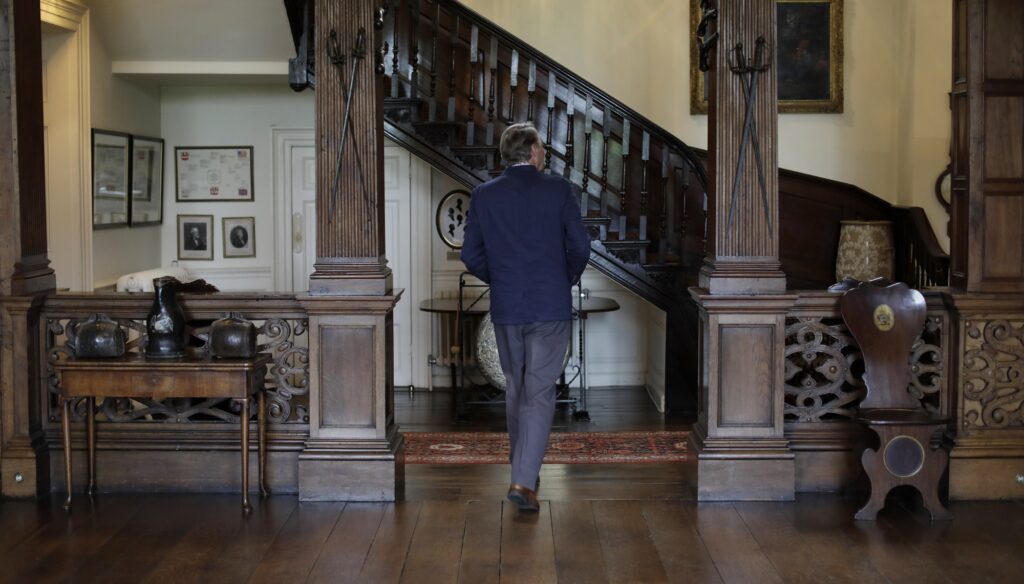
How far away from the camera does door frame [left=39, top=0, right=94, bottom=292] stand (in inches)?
316

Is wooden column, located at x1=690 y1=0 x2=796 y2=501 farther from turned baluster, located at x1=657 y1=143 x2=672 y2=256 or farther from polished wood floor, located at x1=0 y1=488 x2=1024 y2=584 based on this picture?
turned baluster, located at x1=657 y1=143 x2=672 y2=256

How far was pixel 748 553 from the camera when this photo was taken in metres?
4.75

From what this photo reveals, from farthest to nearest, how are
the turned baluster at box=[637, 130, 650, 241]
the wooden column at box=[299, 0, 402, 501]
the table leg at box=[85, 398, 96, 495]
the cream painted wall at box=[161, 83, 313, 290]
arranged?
the cream painted wall at box=[161, 83, 313, 290]
the turned baluster at box=[637, 130, 650, 241]
the table leg at box=[85, 398, 96, 495]
the wooden column at box=[299, 0, 402, 501]

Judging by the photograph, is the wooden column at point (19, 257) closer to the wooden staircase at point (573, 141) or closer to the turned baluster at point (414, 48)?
the wooden staircase at point (573, 141)

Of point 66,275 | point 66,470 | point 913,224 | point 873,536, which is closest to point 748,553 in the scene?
point 873,536

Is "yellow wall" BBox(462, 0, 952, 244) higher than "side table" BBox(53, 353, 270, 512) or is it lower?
higher

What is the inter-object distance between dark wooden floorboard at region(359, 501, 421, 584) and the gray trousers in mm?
522

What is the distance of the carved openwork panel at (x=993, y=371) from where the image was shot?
222 inches

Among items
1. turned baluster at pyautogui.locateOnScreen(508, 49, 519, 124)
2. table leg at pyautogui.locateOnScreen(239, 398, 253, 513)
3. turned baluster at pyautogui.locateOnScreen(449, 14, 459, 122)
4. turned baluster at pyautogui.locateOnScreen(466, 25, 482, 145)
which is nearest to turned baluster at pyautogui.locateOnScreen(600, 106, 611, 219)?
turned baluster at pyautogui.locateOnScreen(508, 49, 519, 124)

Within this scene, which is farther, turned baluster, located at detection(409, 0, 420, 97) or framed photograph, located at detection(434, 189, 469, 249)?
framed photograph, located at detection(434, 189, 469, 249)

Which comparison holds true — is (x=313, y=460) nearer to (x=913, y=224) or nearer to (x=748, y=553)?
(x=748, y=553)

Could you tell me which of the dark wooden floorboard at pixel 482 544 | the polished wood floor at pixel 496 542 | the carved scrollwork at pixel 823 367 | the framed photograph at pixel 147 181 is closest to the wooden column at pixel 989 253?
the polished wood floor at pixel 496 542

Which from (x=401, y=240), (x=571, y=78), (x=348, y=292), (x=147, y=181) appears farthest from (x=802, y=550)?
(x=147, y=181)

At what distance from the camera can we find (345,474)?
5.55m
